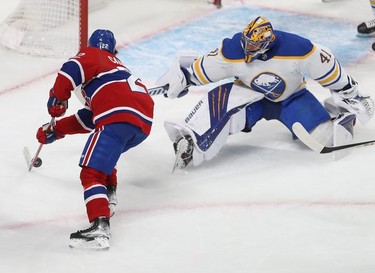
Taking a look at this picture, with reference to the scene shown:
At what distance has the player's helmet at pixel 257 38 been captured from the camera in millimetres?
3994

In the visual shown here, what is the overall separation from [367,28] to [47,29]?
1.93 m

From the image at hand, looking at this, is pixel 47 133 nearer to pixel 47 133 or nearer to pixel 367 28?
pixel 47 133

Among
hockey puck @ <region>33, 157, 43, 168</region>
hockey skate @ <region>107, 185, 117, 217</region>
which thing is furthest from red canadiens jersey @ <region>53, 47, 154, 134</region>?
hockey puck @ <region>33, 157, 43, 168</region>

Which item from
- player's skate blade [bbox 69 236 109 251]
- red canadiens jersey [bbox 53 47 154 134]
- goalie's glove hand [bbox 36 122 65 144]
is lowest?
player's skate blade [bbox 69 236 109 251]

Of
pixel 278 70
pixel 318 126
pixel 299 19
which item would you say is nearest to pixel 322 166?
pixel 318 126

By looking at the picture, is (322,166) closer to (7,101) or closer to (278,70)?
(278,70)

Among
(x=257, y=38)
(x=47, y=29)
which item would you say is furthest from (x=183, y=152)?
(x=47, y=29)

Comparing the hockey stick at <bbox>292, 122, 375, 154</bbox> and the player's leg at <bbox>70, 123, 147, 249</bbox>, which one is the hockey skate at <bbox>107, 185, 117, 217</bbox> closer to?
the player's leg at <bbox>70, 123, 147, 249</bbox>

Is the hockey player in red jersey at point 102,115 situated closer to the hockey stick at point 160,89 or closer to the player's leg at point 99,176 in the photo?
the player's leg at point 99,176

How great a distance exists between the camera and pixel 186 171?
4.12m

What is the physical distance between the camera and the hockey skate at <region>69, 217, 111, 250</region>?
11.1ft

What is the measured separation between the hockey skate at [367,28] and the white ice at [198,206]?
1503 millimetres

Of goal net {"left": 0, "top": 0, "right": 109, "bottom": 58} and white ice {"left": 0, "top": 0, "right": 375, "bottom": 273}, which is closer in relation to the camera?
white ice {"left": 0, "top": 0, "right": 375, "bottom": 273}

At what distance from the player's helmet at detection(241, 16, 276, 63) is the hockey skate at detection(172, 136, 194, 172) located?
1.42ft
